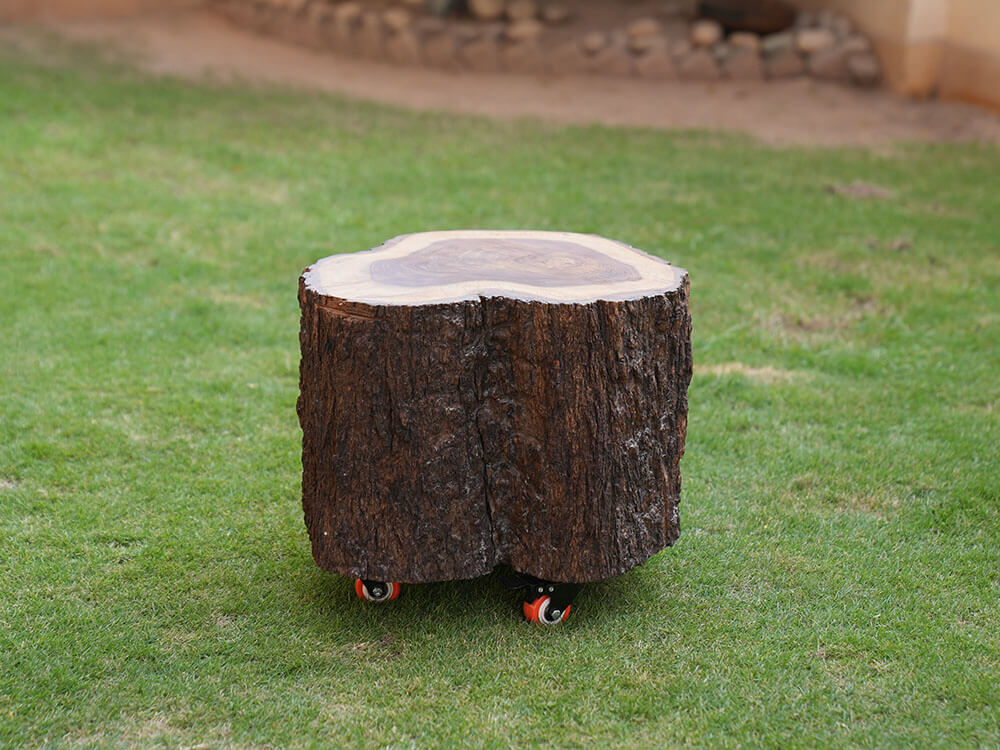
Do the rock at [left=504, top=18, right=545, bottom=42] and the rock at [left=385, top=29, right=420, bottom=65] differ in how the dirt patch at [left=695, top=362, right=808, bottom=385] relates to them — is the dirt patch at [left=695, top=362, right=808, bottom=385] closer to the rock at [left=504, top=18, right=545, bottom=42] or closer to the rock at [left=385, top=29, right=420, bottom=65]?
the rock at [left=504, top=18, right=545, bottom=42]

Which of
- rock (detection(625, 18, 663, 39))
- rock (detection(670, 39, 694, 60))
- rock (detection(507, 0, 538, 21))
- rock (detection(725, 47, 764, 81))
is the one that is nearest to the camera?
rock (detection(725, 47, 764, 81))

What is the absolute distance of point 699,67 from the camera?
10250 mm

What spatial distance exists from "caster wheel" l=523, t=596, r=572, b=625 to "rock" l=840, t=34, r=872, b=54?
8.41 m

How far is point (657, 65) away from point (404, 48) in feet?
8.43

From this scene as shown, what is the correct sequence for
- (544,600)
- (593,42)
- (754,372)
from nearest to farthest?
(544,600), (754,372), (593,42)

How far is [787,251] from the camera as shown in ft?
21.1

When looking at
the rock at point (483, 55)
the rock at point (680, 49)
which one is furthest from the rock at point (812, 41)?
the rock at point (483, 55)

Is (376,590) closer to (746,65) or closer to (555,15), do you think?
(746,65)

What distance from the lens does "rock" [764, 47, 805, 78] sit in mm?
10047

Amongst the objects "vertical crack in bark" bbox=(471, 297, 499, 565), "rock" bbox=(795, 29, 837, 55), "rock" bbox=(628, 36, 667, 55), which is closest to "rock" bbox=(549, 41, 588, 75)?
"rock" bbox=(628, 36, 667, 55)

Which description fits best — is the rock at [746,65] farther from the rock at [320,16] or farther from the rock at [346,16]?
the rock at [320,16]

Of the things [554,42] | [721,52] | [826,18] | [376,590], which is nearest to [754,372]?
[376,590]

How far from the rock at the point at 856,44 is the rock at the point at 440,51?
3.80 m

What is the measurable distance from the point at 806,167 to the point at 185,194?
15.2ft
